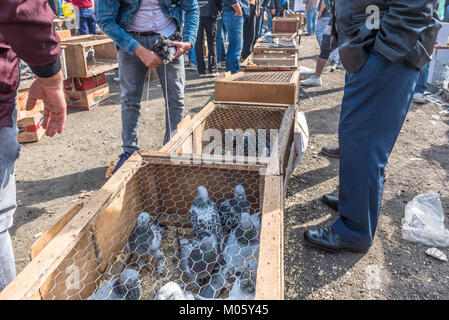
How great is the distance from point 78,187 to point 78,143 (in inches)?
34.8

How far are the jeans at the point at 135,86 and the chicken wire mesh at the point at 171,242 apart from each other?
0.80 meters

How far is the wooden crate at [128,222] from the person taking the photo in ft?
2.97

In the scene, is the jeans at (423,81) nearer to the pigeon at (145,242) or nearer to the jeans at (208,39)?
the jeans at (208,39)

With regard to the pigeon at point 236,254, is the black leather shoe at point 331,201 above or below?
below

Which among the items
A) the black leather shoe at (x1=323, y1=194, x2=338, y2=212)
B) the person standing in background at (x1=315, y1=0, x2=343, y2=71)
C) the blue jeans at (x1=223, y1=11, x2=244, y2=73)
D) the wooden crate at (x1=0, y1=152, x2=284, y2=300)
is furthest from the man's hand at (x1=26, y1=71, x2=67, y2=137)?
the person standing in background at (x1=315, y1=0, x2=343, y2=71)

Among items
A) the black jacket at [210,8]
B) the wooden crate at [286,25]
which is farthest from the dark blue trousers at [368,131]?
the wooden crate at [286,25]

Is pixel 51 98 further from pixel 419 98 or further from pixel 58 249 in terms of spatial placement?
pixel 419 98

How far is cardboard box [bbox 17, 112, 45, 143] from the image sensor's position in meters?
2.98

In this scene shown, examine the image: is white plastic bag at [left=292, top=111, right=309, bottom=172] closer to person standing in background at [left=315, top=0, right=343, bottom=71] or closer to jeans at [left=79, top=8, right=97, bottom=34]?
person standing in background at [left=315, top=0, right=343, bottom=71]

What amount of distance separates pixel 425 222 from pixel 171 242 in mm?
1431

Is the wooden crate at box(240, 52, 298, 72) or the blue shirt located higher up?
the blue shirt

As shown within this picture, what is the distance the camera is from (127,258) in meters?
1.40

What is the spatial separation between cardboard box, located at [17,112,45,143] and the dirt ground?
0.31 feet

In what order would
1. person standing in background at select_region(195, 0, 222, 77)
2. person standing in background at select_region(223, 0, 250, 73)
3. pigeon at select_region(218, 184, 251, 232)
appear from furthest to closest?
1. person standing in background at select_region(195, 0, 222, 77)
2. person standing in background at select_region(223, 0, 250, 73)
3. pigeon at select_region(218, 184, 251, 232)
